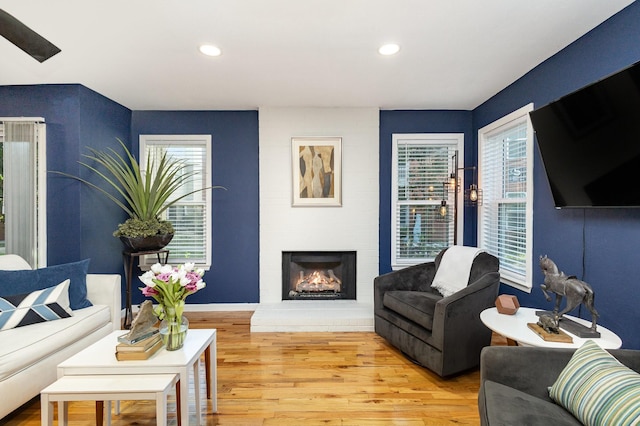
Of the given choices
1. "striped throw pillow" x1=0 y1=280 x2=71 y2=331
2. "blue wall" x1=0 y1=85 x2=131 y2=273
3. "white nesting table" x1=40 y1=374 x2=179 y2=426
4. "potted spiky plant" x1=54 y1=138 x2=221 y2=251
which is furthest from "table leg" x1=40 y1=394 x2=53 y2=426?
"blue wall" x1=0 y1=85 x2=131 y2=273

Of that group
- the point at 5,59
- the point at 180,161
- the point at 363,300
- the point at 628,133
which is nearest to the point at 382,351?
the point at 363,300

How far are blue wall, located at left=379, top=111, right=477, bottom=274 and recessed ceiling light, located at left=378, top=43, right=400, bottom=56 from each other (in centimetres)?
154

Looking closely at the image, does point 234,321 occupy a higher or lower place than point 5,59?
lower

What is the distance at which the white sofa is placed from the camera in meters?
1.85

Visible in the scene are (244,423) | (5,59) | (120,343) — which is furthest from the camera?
(5,59)

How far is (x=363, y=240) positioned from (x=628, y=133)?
2596mm

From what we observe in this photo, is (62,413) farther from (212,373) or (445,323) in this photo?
(445,323)

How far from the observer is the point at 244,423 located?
1957 mm

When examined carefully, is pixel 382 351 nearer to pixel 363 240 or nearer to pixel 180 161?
pixel 363 240

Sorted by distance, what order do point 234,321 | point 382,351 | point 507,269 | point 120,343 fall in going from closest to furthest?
1. point 120,343
2. point 382,351
3. point 507,269
4. point 234,321

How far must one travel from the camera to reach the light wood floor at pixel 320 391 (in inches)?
78.9

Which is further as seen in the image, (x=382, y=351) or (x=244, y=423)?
(x=382, y=351)

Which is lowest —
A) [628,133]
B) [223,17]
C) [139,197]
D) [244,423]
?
[244,423]

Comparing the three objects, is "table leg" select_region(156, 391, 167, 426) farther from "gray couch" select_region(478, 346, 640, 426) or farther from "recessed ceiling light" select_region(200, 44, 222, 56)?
"recessed ceiling light" select_region(200, 44, 222, 56)
